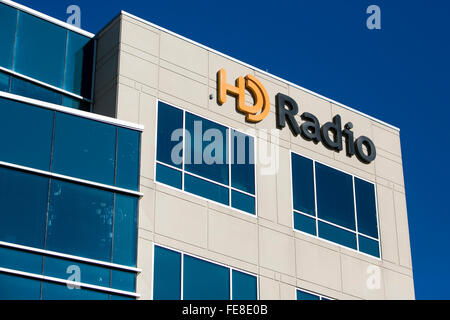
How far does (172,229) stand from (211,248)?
1.23 meters

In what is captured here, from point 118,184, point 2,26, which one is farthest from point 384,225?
point 2,26

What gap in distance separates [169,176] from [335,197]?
238 inches

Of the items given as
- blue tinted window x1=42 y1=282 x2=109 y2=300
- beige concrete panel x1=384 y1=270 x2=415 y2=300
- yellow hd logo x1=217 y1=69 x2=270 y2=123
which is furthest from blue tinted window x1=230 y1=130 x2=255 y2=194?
blue tinted window x1=42 y1=282 x2=109 y2=300

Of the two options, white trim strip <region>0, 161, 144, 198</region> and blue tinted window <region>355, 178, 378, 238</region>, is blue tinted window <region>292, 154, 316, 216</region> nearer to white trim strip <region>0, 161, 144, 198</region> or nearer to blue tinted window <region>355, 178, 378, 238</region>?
blue tinted window <region>355, 178, 378, 238</region>

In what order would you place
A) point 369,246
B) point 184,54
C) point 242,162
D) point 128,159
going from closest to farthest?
point 128,159 → point 242,162 → point 184,54 → point 369,246

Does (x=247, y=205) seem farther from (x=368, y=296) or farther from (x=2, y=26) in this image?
(x=2, y=26)

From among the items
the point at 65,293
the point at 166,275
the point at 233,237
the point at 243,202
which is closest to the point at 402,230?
the point at 243,202

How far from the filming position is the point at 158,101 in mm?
26750

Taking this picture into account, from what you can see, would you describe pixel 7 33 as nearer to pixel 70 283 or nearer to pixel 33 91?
pixel 33 91

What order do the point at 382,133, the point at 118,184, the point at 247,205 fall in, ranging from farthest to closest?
the point at 382,133 → the point at 247,205 → the point at 118,184

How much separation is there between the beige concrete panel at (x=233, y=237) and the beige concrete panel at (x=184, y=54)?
437 cm

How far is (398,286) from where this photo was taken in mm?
29984

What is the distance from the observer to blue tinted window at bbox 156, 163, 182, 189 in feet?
84.2

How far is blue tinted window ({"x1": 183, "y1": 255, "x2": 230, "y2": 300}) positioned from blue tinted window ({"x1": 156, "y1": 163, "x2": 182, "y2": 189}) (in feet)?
6.58
